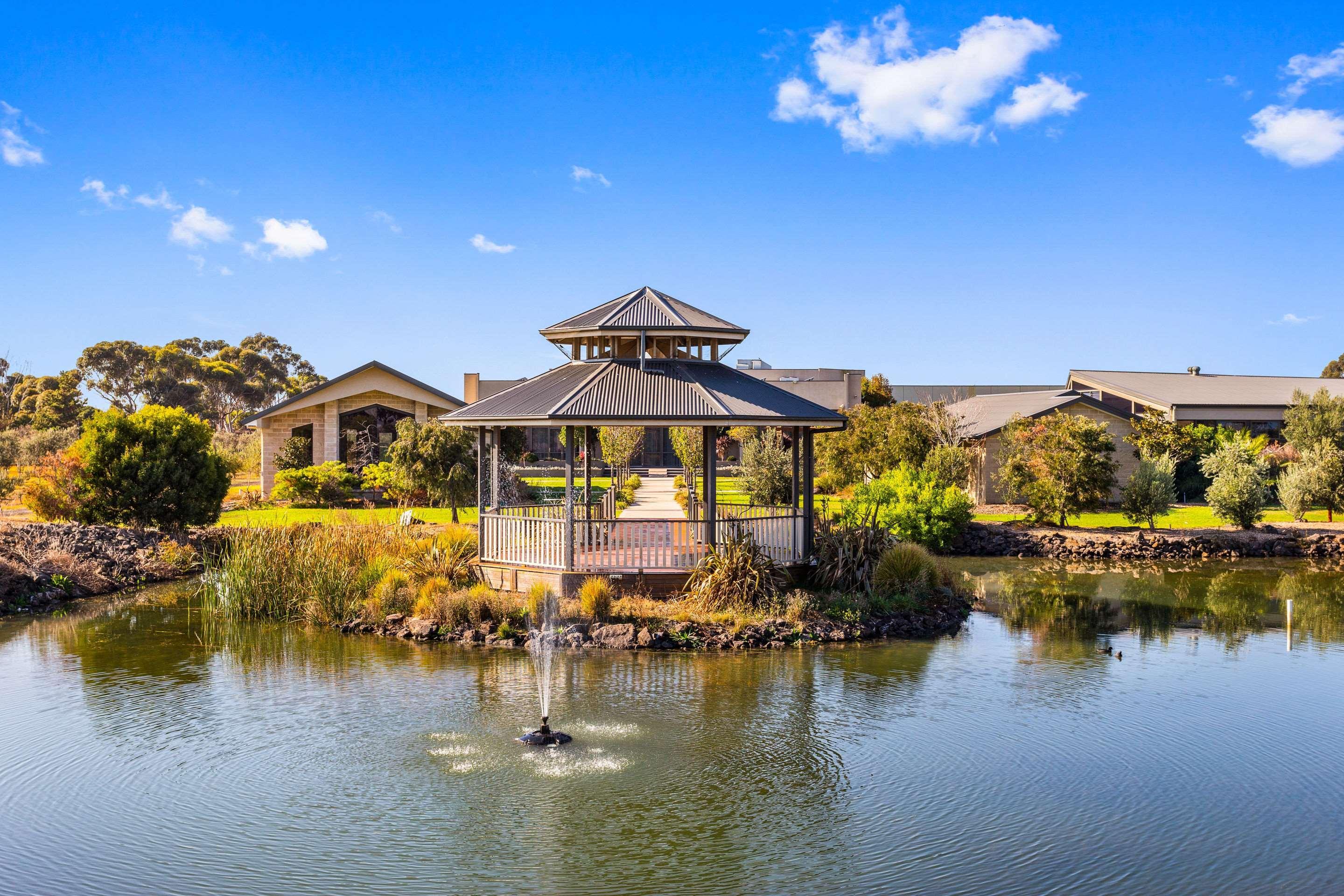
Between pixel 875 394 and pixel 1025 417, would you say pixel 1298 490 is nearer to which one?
pixel 1025 417

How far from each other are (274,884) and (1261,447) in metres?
40.9

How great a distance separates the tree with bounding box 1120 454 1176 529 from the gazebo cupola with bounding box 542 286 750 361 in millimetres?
16127

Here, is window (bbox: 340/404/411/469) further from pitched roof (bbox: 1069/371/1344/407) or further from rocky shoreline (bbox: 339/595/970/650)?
pitched roof (bbox: 1069/371/1344/407)

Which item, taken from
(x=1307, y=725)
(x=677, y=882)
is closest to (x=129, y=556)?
(x=677, y=882)

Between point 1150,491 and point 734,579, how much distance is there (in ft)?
60.4

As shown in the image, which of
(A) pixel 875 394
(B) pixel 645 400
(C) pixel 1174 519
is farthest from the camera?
(A) pixel 875 394

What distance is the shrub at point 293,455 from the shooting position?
37719 millimetres

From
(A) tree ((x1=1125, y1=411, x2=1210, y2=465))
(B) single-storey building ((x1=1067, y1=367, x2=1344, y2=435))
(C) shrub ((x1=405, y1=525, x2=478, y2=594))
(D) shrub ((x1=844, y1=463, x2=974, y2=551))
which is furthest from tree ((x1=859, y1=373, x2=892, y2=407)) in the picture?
(C) shrub ((x1=405, y1=525, x2=478, y2=594))

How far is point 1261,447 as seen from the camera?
39.3 metres

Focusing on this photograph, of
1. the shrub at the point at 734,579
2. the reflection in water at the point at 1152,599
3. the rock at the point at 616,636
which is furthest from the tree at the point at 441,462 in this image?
the rock at the point at 616,636

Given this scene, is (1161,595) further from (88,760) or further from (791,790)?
(88,760)

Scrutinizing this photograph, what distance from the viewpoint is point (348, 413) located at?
3931 cm

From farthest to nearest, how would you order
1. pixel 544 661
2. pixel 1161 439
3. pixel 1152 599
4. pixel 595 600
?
pixel 1161 439 < pixel 1152 599 < pixel 595 600 < pixel 544 661

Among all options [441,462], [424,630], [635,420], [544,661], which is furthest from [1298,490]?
[424,630]
